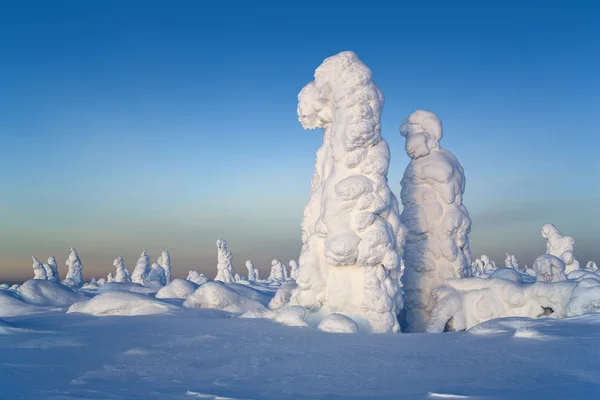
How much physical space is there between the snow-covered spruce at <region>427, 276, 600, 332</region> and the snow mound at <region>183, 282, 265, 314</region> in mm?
5036

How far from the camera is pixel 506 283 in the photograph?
12555 millimetres

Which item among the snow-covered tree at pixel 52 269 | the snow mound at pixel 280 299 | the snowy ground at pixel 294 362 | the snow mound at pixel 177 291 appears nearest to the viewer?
the snowy ground at pixel 294 362

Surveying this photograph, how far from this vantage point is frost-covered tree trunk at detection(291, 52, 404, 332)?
10648 mm

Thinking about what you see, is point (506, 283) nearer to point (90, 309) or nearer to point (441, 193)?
point (441, 193)

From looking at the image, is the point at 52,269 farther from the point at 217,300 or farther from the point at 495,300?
the point at 495,300

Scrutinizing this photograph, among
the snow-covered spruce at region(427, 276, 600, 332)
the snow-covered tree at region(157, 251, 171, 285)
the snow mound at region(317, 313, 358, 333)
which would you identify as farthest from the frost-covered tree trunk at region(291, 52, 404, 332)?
the snow-covered tree at region(157, 251, 171, 285)

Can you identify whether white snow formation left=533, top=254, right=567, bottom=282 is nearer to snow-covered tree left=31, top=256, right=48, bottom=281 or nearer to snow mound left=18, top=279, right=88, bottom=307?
snow mound left=18, top=279, right=88, bottom=307

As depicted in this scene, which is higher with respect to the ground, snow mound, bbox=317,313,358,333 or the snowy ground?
snow mound, bbox=317,313,358,333

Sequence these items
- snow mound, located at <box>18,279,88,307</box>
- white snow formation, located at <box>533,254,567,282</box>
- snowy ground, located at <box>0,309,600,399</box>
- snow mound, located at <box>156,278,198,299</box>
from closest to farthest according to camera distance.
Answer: snowy ground, located at <box>0,309,600,399</box> → white snow formation, located at <box>533,254,567,282</box> → snow mound, located at <box>18,279,88,307</box> → snow mound, located at <box>156,278,198,299</box>

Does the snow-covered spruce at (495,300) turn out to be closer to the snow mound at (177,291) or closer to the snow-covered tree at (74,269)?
the snow mound at (177,291)

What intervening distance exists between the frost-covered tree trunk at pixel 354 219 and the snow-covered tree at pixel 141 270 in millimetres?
39386

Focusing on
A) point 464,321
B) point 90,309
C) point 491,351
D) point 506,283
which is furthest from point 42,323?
point 506,283

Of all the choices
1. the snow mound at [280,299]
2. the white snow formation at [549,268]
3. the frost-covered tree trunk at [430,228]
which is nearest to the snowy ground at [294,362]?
the snow mound at [280,299]

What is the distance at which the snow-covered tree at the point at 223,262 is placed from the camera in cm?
4659
